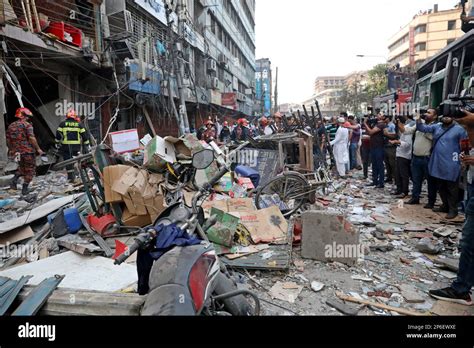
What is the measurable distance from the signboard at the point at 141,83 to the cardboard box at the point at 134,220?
928 cm

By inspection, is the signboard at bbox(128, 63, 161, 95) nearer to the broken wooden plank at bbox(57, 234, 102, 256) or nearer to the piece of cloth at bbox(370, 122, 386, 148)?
the piece of cloth at bbox(370, 122, 386, 148)

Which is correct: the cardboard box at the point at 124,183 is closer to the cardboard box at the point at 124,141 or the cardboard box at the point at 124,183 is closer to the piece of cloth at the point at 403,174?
the cardboard box at the point at 124,141

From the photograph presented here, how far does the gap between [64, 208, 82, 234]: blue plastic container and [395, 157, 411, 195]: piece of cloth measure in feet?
19.8

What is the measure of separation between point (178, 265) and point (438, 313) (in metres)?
2.42

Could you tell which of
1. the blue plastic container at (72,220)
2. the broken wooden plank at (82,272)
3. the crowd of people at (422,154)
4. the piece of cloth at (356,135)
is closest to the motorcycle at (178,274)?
the broken wooden plank at (82,272)

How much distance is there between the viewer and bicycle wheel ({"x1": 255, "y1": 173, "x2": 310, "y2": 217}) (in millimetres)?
5441

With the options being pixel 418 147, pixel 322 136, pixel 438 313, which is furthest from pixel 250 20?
pixel 438 313

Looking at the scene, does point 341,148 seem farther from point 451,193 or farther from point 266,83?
point 266,83

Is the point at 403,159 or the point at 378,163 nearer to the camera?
the point at 403,159

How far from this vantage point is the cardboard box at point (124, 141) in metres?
5.43

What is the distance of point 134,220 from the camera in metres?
4.45

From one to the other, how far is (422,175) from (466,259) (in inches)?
147

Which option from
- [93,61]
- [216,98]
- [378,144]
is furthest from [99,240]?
[216,98]

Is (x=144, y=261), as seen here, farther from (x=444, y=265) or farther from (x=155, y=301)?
(x=444, y=265)
